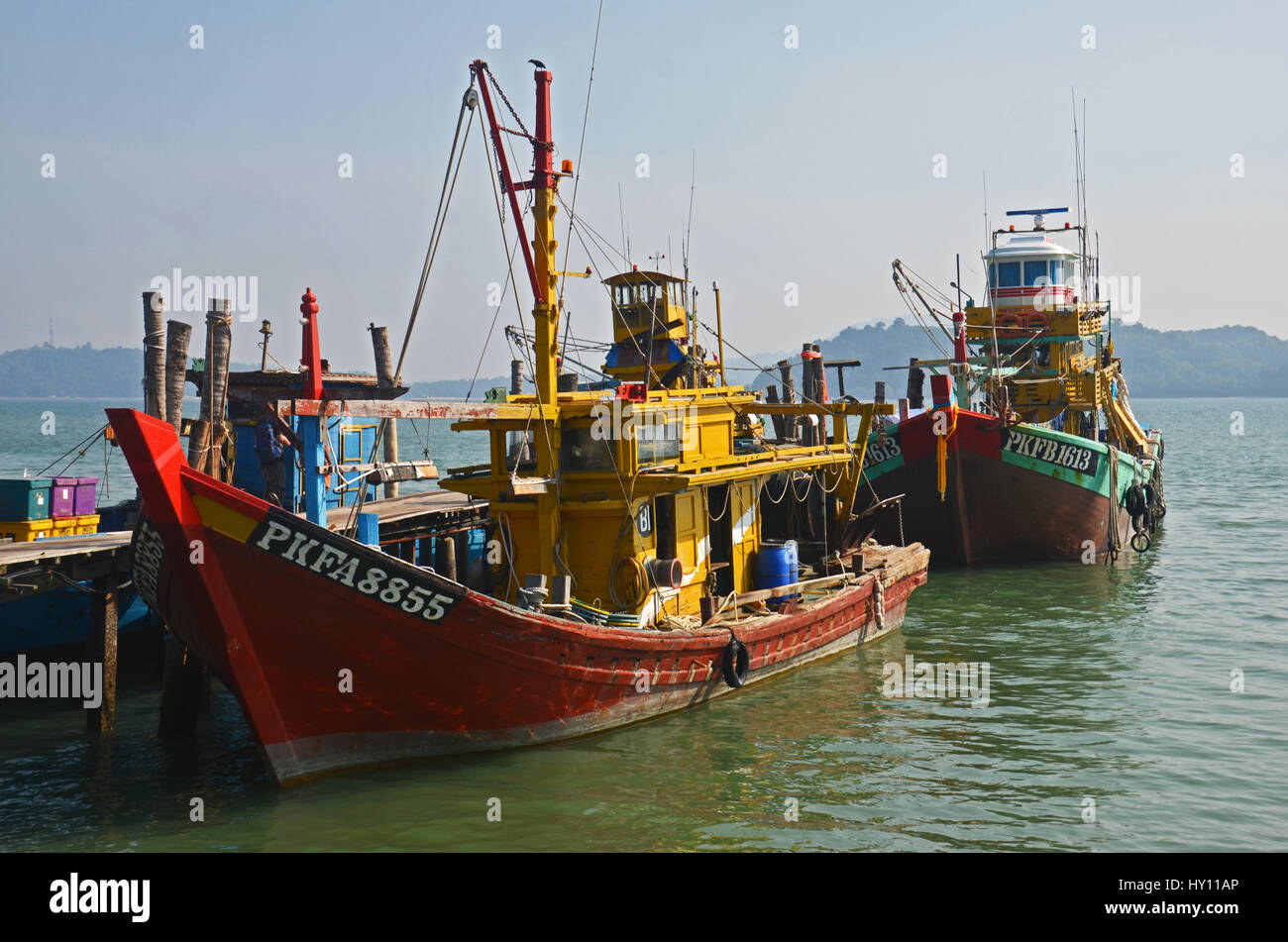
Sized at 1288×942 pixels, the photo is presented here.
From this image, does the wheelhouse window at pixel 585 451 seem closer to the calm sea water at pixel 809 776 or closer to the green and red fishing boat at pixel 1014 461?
the calm sea water at pixel 809 776

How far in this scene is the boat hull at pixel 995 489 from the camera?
27.8 metres

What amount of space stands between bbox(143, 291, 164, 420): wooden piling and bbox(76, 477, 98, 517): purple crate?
1.76 metres

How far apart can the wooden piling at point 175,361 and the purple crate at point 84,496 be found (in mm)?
2299

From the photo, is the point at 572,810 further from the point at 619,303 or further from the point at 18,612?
the point at 619,303

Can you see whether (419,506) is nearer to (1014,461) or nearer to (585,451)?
(585,451)

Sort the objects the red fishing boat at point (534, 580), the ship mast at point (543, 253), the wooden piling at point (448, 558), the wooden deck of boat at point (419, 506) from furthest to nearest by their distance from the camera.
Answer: the wooden deck of boat at point (419, 506) < the wooden piling at point (448, 558) < the ship mast at point (543, 253) < the red fishing boat at point (534, 580)

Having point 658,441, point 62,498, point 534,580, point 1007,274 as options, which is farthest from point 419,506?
point 1007,274

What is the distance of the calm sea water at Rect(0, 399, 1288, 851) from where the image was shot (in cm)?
1126

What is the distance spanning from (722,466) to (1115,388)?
25492 millimetres

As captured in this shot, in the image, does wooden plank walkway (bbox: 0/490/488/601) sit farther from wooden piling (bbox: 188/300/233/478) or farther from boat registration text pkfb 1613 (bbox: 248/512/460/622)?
boat registration text pkfb 1613 (bbox: 248/512/460/622)

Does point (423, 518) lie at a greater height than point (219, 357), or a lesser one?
lesser

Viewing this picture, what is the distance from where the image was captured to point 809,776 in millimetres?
13117

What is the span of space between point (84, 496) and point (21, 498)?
118 centimetres

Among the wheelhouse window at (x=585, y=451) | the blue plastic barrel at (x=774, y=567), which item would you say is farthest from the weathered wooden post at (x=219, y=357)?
the blue plastic barrel at (x=774, y=567)
